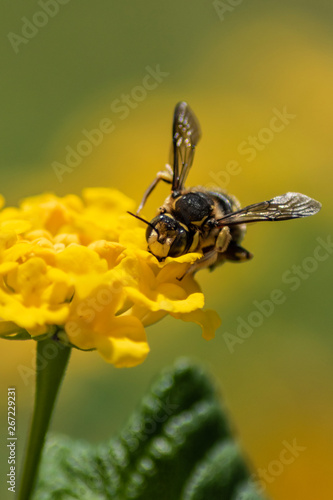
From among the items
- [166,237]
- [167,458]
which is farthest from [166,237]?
[167,458]

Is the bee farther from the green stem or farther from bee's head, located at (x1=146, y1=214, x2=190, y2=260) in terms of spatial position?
the green stem

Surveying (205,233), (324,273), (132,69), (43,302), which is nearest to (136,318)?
(43,302)

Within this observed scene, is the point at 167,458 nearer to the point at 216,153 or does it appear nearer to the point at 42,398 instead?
the point at 42,398

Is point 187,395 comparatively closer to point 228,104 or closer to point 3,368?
point 3,368

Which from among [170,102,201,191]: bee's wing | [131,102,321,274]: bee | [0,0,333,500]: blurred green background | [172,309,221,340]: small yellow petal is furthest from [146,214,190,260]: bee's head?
[0,0,333,500]: blurred green background

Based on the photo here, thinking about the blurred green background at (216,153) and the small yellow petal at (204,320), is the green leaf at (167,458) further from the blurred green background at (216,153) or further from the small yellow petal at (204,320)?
the blurred green background at (216,153)
